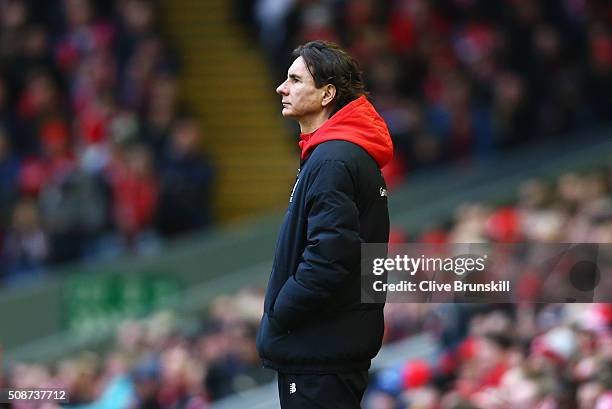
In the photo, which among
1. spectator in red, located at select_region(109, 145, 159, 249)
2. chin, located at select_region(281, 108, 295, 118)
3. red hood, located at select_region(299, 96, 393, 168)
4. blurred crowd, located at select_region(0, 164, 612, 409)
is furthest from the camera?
spectator in red, located at select_region(109, 145, 159, 249)

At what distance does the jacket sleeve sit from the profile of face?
0.28 m

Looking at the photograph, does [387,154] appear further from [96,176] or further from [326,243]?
[96,176]

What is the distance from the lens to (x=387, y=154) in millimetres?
4926

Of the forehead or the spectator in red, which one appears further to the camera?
the spectator in red

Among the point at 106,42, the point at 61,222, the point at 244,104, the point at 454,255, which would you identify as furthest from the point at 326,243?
the point at 244,104

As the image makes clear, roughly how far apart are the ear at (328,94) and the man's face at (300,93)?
0.01 metres

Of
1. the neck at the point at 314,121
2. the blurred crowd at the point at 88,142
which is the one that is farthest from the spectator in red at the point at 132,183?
the neck at the point at 314,121

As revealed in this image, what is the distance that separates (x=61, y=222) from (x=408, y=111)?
3.70 metres

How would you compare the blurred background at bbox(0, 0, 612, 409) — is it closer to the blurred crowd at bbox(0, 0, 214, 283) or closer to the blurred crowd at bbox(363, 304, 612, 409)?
the blurred crowd at bbox(0, 0, 214, 283)

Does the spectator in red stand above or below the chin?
below

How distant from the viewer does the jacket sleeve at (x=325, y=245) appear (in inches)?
183

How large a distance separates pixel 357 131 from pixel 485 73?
10.3m

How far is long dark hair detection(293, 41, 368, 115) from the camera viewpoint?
16.0 feet

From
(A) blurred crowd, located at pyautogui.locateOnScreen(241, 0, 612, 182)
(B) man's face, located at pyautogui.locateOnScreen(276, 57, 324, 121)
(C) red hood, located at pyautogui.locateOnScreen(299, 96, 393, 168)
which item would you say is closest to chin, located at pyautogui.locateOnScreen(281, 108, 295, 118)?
(B) man's face, located at pyautogui.locateOnScreen(276, 57, 324, 121)
